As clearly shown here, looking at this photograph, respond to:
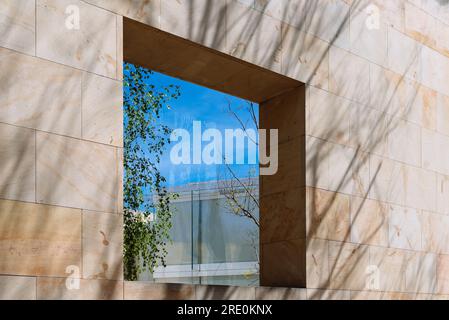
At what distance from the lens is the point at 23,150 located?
4465 millimetres

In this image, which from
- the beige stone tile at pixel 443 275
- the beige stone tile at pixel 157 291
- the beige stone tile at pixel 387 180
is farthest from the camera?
the beige stone tile at pixel 443 275

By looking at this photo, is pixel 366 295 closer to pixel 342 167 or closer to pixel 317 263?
pixel 317 263

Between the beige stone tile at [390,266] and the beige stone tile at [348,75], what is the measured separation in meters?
1.65

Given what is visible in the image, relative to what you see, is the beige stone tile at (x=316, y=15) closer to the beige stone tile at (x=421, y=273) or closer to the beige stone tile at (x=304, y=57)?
the beige stone tile at (x=304, y=57)

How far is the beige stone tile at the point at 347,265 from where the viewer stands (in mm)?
6801

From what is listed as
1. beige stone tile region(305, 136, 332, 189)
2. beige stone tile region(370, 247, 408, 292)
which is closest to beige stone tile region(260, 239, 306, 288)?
beige stone tile region(305, 136, 332, 189)

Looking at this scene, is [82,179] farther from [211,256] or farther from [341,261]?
[211,256]

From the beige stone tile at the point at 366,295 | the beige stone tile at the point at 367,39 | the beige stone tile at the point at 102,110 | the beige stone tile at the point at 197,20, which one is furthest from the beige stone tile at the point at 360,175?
the beige stone tile at the point at 102,110

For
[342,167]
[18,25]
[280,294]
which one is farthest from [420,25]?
[18,25]

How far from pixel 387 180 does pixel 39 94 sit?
14.4 ft

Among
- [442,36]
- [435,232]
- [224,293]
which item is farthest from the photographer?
[442,36]

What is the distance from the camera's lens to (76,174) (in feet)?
15.6

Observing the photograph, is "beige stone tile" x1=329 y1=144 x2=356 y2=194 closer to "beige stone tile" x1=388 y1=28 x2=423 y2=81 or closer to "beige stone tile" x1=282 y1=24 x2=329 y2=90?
"beige stone tile" x1=282 y1=24 x2=329 y2=90

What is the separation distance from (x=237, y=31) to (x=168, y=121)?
8.71 m
